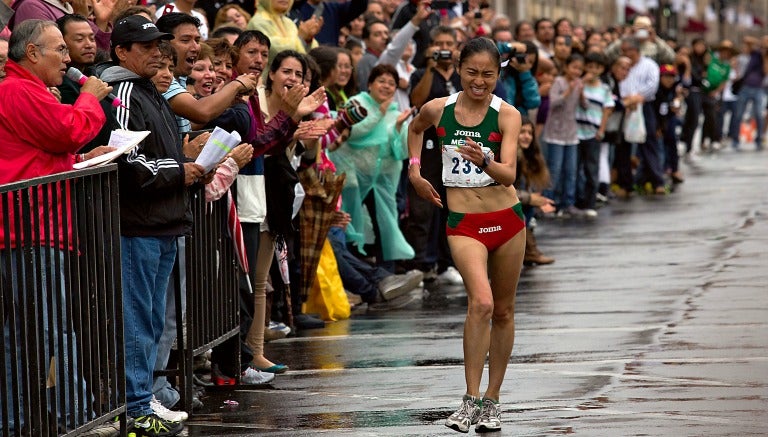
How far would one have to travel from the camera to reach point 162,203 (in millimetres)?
8359

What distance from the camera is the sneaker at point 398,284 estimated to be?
547 inches

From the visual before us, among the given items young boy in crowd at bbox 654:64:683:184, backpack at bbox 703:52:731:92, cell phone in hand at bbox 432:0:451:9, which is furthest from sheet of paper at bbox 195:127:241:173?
backpack at bbox 703:52:731:92

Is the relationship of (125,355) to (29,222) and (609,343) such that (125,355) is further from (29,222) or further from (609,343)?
(609,343)

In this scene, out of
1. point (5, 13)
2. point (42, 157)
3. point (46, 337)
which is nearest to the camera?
point (46, 337)

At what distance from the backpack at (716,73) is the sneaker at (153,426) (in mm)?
26918

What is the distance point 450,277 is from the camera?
15641mm

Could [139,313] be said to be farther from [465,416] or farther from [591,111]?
[591,111]

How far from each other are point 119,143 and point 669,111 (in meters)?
19.0

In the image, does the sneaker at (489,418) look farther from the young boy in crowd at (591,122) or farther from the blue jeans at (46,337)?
the young boy in crowd at (591,122)

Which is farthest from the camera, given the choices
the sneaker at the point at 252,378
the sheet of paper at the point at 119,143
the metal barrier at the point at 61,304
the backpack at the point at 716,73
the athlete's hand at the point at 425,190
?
the backpack at the point at 716,73

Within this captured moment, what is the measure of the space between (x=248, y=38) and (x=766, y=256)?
7.42m

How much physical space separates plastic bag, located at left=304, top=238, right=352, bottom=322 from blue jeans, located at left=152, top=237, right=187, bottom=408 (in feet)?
12.1

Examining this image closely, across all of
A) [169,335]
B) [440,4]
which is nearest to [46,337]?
[169,335]

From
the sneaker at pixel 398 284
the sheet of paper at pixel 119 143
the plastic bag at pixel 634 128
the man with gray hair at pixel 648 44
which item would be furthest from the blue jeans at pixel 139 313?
the man with gray hair at pixel 648 44
